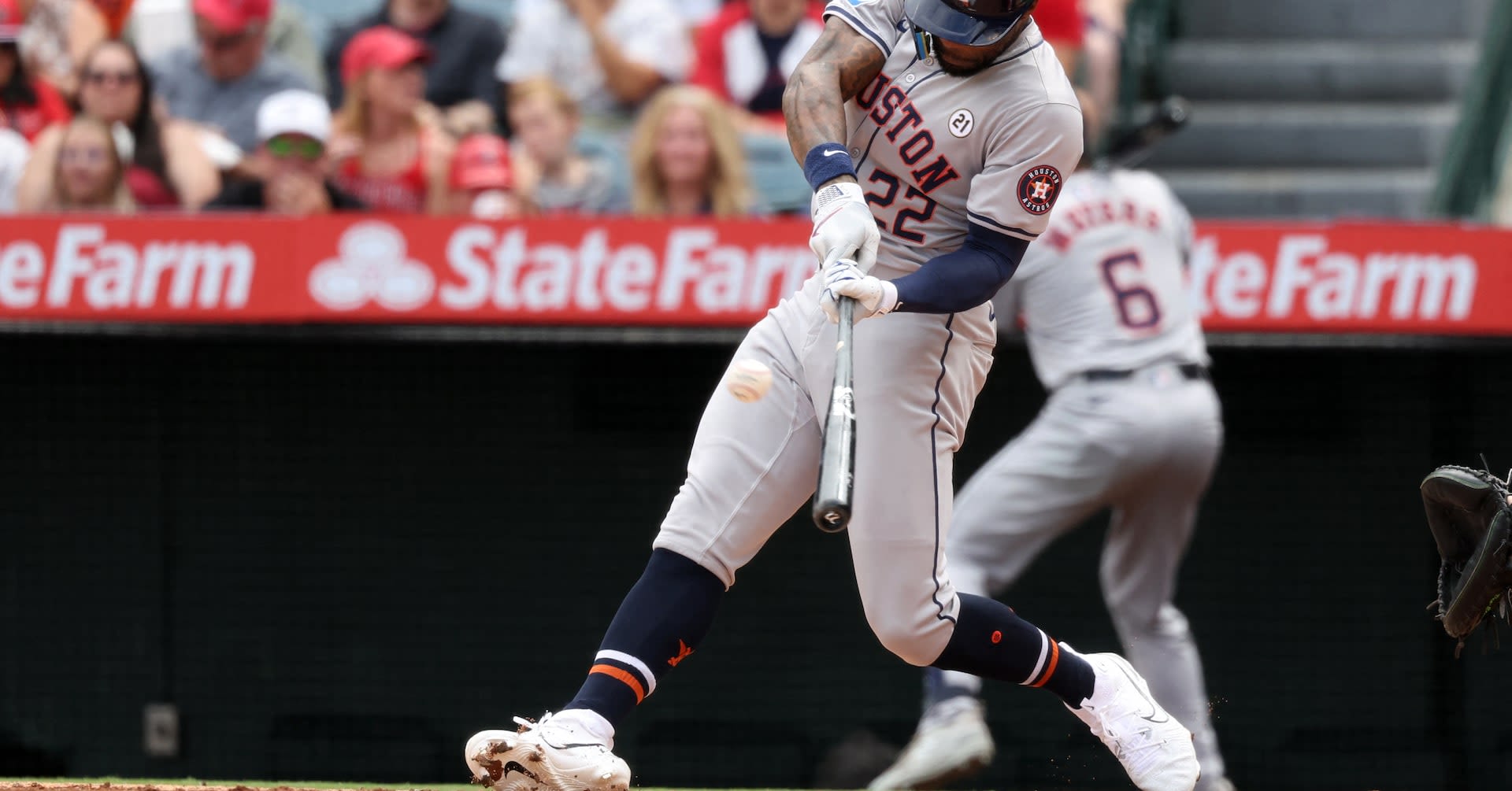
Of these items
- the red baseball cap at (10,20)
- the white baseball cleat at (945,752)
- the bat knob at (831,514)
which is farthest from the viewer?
the red baseball cap at (10,20)

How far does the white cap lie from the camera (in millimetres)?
5816

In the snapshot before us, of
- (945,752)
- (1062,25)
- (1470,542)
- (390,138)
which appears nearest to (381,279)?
(390,138)

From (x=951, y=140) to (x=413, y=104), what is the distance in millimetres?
3354

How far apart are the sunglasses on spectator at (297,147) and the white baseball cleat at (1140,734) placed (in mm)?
3290

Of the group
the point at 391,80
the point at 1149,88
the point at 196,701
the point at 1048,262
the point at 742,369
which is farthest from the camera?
the point at 1149,88

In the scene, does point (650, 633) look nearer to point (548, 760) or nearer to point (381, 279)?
point (548, 760)

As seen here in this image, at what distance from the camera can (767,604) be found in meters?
5.77

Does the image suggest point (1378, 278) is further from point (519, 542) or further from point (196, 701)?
point (196, 701)

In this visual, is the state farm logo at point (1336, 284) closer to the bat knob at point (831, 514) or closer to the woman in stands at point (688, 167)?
the woman in stands at point (688, 167)

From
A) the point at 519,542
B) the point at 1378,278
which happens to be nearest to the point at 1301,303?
the point at 1378,278

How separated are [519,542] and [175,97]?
7.02ft

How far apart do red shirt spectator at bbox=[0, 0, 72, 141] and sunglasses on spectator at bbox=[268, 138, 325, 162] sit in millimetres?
1031

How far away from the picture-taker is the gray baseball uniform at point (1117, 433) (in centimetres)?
475

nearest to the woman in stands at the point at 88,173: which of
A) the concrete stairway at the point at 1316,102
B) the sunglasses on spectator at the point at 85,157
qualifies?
the sunglasses on spectator at the point at 85,157
